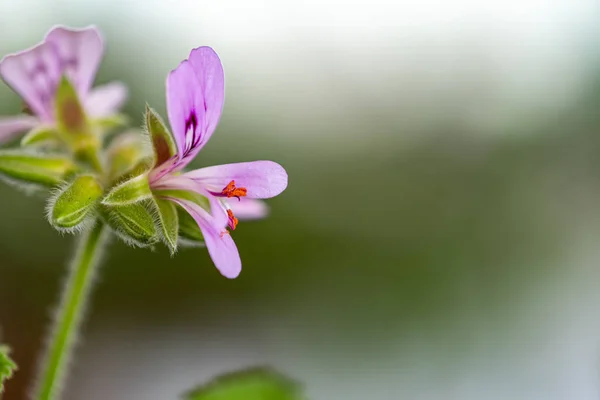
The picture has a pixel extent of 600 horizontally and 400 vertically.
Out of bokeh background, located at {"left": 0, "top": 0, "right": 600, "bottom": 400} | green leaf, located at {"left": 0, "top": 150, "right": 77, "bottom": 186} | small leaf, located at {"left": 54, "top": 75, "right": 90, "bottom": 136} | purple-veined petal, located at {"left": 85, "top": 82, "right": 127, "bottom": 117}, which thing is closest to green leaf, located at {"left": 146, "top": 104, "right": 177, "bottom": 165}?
green leaf, located at {"left": 0, "top": 150, "right": 77, "bottom": 186}

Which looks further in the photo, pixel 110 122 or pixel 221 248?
pixel 110 122

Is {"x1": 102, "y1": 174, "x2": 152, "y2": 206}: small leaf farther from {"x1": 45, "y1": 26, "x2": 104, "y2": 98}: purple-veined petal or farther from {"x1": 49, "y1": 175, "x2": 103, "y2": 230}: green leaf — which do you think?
{"x1": 45, "y1": 26, "x2": 104, "y2": 98}: purple-veined petal

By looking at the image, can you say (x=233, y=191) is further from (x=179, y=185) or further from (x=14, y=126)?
(x=14, y=126)

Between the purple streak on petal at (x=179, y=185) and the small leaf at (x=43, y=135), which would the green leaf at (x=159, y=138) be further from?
the small leaf at (x=43, y=135)

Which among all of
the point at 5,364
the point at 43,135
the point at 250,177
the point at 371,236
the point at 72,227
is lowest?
the point at 5,364

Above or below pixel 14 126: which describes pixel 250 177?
below

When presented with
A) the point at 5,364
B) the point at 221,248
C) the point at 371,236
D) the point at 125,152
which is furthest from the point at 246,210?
the point at 371,236

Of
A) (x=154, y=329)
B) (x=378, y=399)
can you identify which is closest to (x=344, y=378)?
(x=378, y=399)

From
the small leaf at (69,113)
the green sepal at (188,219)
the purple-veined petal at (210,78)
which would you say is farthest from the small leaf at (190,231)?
the small leaf at (69,113)
